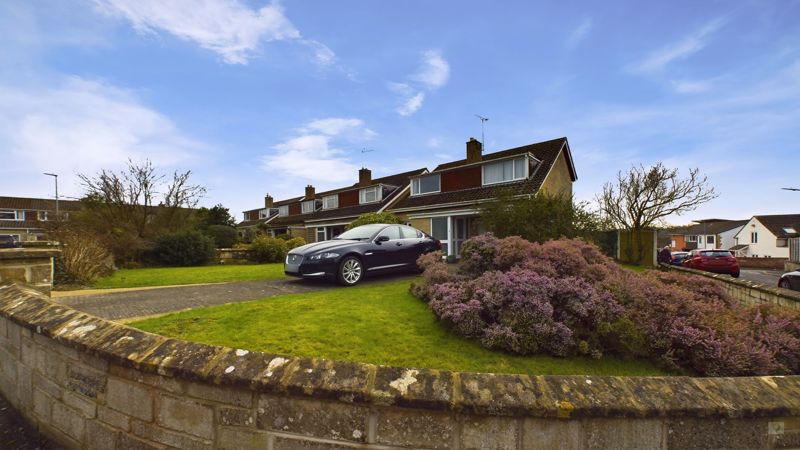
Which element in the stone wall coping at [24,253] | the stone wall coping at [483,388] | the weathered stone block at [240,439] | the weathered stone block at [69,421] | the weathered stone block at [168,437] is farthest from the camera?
the stone wall coping at [24,253]

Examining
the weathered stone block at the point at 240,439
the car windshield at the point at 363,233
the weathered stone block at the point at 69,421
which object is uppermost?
the car windshield at the point at 363,233

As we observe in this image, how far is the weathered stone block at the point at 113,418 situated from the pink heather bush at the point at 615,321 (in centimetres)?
303

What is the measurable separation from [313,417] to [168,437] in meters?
1.01

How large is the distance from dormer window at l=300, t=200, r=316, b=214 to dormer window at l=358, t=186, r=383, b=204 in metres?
8.96

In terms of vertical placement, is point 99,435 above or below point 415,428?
below

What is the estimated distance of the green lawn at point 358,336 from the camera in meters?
3.52

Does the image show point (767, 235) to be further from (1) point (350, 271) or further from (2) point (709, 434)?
(2) point (709, 434)

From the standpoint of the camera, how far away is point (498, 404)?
1762 millimetres

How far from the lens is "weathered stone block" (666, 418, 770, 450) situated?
1.83 m

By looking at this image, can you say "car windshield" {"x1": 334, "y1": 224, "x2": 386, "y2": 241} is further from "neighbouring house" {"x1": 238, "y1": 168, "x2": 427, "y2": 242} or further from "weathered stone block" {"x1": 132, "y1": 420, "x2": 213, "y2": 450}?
"neighbouring house" {"x1": 238, "y1": 168, "x2": 427, "y2": 242}

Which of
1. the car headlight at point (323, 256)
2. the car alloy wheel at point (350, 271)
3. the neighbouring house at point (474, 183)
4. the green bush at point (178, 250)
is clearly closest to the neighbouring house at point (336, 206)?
the neighbouring house at point (474, 183)

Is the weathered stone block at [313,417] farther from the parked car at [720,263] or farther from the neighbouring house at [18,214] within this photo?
the neighbouring house at [18,214]

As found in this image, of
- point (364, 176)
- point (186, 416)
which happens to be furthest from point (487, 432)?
point (364, 176)

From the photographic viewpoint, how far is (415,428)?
1.84 metres
